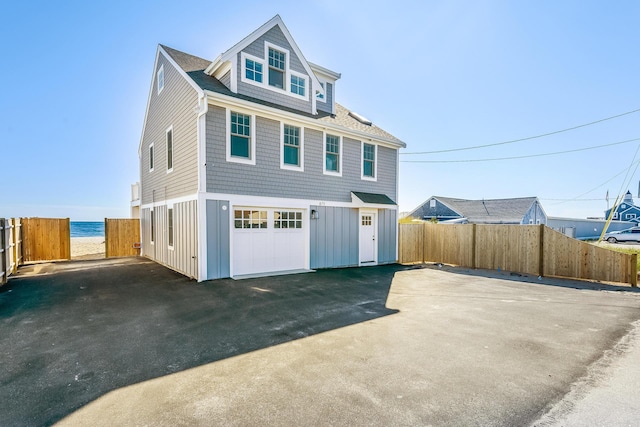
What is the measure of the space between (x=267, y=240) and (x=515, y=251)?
30.6ft

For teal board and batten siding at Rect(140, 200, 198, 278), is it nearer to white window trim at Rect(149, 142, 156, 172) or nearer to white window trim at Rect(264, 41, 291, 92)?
white window trim at Rect(149, 142, 156, 172)

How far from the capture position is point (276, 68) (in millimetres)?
10039

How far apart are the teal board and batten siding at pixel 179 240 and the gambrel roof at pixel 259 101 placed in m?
3.61

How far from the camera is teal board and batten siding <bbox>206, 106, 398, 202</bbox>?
27.5 ft

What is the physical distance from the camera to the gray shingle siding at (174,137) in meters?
8.83

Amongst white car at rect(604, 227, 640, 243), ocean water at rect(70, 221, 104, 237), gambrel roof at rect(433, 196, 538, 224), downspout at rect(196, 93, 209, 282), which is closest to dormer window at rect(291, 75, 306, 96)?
downspout at rect(196, 93, 209, 282)

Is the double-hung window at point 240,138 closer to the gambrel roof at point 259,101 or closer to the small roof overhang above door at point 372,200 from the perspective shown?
the gambrel roof at point 259,101

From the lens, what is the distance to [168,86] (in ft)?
35.2

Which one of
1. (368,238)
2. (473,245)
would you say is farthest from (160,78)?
(473,245)

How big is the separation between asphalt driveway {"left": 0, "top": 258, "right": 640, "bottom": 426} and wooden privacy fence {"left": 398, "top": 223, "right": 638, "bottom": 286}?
194 centimetres

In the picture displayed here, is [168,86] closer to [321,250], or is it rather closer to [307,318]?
[321,250]

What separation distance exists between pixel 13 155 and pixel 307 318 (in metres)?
25.2

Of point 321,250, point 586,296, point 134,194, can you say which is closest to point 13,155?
point 134,194

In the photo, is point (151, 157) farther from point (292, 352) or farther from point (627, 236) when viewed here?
point (627, 236)
